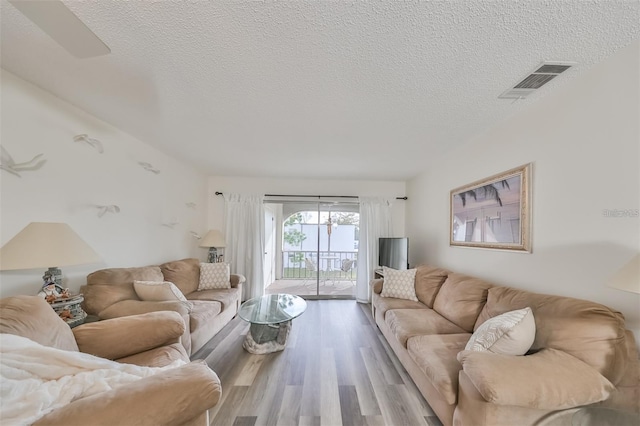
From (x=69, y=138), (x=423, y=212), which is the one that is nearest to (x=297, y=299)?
(x=423, y=212)

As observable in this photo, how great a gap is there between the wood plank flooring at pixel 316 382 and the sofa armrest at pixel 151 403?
86 cm

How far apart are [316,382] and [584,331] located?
1.89 metres

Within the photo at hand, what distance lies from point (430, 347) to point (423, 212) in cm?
265

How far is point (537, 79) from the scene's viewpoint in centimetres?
166

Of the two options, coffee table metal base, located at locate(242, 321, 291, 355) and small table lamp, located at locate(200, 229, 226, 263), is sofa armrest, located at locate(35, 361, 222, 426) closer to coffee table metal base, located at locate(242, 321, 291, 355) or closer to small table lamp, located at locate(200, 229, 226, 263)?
coffee table metal base, located at locate(242, 321, 291, 355)

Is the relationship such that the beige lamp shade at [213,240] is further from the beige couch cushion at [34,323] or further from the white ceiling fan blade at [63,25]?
the white ceiling fan blade at [63,25]

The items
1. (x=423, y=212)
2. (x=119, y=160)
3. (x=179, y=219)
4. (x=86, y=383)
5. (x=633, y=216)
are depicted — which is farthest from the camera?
(x=423, y=212)

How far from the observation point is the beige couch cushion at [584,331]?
4.31 ft

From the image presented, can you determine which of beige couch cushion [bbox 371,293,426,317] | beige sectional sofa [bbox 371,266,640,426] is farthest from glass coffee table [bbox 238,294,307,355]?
beige sectional sofa [bbox 371,266,640,426]

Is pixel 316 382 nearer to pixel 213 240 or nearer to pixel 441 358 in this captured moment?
pixel 441 358

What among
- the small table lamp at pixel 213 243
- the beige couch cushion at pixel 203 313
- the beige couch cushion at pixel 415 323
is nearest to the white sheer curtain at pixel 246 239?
the small table lamp at pixel 213 243

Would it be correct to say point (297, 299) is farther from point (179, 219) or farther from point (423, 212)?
point (423, 212)

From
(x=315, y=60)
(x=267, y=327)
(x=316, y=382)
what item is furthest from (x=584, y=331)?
(x=267, y=327)

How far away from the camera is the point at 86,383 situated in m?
1.11
